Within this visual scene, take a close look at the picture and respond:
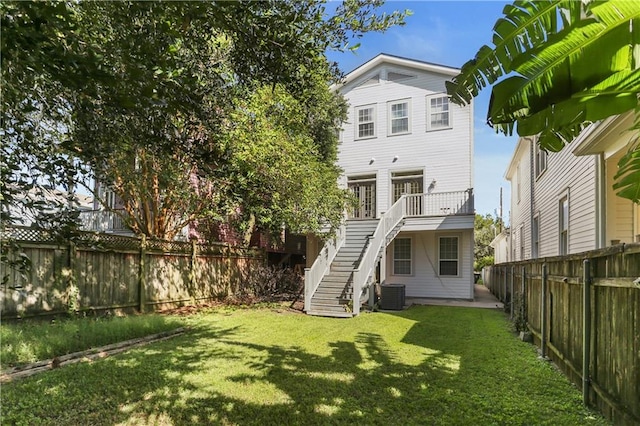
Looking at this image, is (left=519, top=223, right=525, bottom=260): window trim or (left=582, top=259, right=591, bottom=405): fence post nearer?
(left=582, top=259, right=591, bottom=405): fence post

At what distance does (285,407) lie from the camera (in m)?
3.83

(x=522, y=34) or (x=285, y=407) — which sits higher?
(x=522, y=34)

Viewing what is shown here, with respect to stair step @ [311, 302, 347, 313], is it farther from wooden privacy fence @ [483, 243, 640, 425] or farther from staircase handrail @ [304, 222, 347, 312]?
wooden privacy fence @ [483, 243, 640, 425]

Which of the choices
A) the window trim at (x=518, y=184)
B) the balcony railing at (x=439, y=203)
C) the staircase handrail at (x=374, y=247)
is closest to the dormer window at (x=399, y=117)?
the balcony railing at (x=439, y=203)

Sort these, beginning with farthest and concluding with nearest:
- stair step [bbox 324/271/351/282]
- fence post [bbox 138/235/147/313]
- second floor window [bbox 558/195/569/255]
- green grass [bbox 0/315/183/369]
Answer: stair step [bbox 324/271/351/282]
fence post [bbox 138/235/147/313]
second floor window [bbox 558/195/569/255]
green grass [bbox 0/315/183/369]

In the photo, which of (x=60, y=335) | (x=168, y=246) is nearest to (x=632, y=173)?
(x=60, y=335)

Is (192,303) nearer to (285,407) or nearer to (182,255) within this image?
(182,255)

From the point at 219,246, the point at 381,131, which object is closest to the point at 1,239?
the point at 219,246

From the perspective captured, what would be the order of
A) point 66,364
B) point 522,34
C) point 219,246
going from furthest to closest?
1. point 219,246
2. point 66,364
3. point 522,34

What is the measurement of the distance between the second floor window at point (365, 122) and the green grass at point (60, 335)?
1136 cm

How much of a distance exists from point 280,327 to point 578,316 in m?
5.76

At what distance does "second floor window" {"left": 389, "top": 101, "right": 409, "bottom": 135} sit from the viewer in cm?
1576

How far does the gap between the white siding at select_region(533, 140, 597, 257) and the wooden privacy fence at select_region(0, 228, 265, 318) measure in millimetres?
8611

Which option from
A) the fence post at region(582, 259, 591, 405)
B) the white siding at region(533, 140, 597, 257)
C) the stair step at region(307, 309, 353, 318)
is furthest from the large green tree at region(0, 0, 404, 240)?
the stair step at region(307, 309, 353, 318)
